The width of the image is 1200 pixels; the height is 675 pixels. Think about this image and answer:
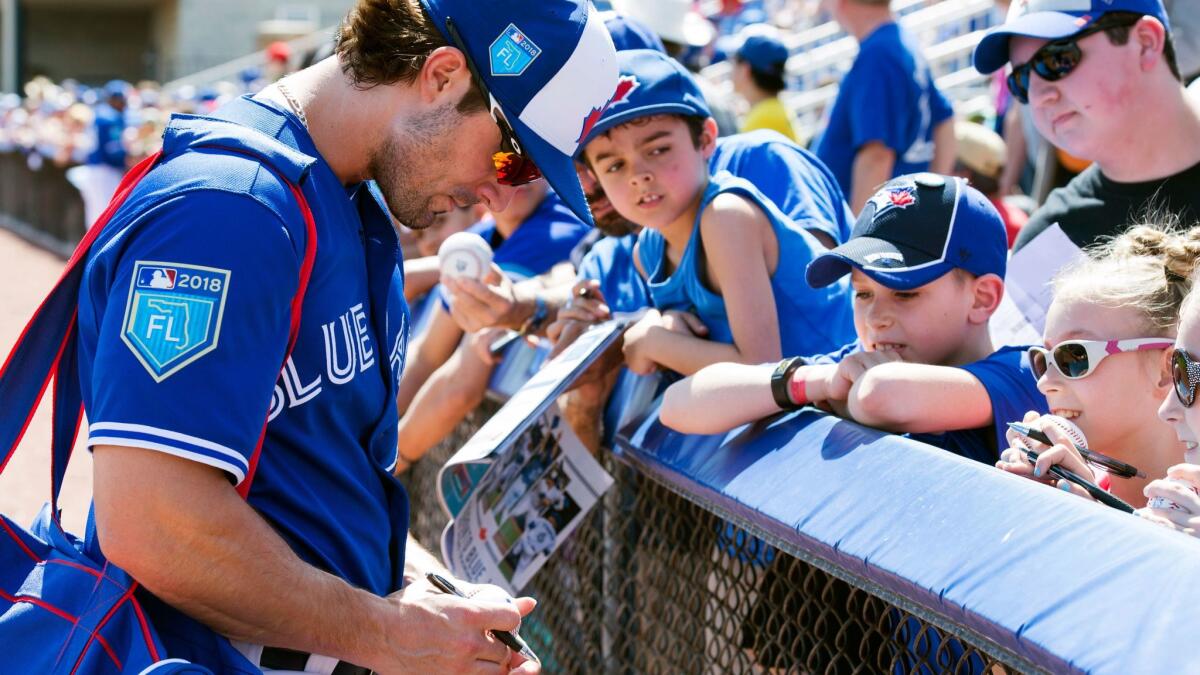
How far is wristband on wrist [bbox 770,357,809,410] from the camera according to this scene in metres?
2.58

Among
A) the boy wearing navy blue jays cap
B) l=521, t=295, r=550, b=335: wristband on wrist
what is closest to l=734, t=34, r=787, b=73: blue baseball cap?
l=521, t=295, r=550, b=335: wristband on wrist

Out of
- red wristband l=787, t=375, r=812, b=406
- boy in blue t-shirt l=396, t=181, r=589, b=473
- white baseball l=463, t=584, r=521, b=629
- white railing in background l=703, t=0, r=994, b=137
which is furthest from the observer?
white railing in background l=703, t=0, r=994, b=137

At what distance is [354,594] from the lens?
184 centimetres

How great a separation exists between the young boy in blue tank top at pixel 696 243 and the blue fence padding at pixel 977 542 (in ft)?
2.29

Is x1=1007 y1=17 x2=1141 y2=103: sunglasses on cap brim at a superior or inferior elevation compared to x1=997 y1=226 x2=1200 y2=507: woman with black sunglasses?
superior

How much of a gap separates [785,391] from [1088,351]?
1.98 feet

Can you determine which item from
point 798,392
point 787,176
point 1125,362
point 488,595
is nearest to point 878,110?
point 787,176

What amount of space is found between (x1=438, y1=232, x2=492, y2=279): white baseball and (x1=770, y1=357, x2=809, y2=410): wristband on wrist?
54.3 inches

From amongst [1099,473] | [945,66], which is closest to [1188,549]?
[1099,473]

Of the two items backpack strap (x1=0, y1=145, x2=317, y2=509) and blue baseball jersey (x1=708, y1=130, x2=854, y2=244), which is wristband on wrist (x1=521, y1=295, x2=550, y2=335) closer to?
blue baseball jersey (x1=708, y1=130, x2=854, y2=244)

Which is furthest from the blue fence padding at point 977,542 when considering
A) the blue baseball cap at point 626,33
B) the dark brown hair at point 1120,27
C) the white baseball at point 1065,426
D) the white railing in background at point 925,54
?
the white railing in background at point 925,54

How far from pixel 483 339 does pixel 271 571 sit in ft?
8.46

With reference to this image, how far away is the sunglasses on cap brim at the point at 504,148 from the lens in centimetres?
201

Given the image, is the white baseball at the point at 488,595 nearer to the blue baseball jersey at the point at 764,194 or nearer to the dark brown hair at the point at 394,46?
the dark brown hair at the point at 394,46
